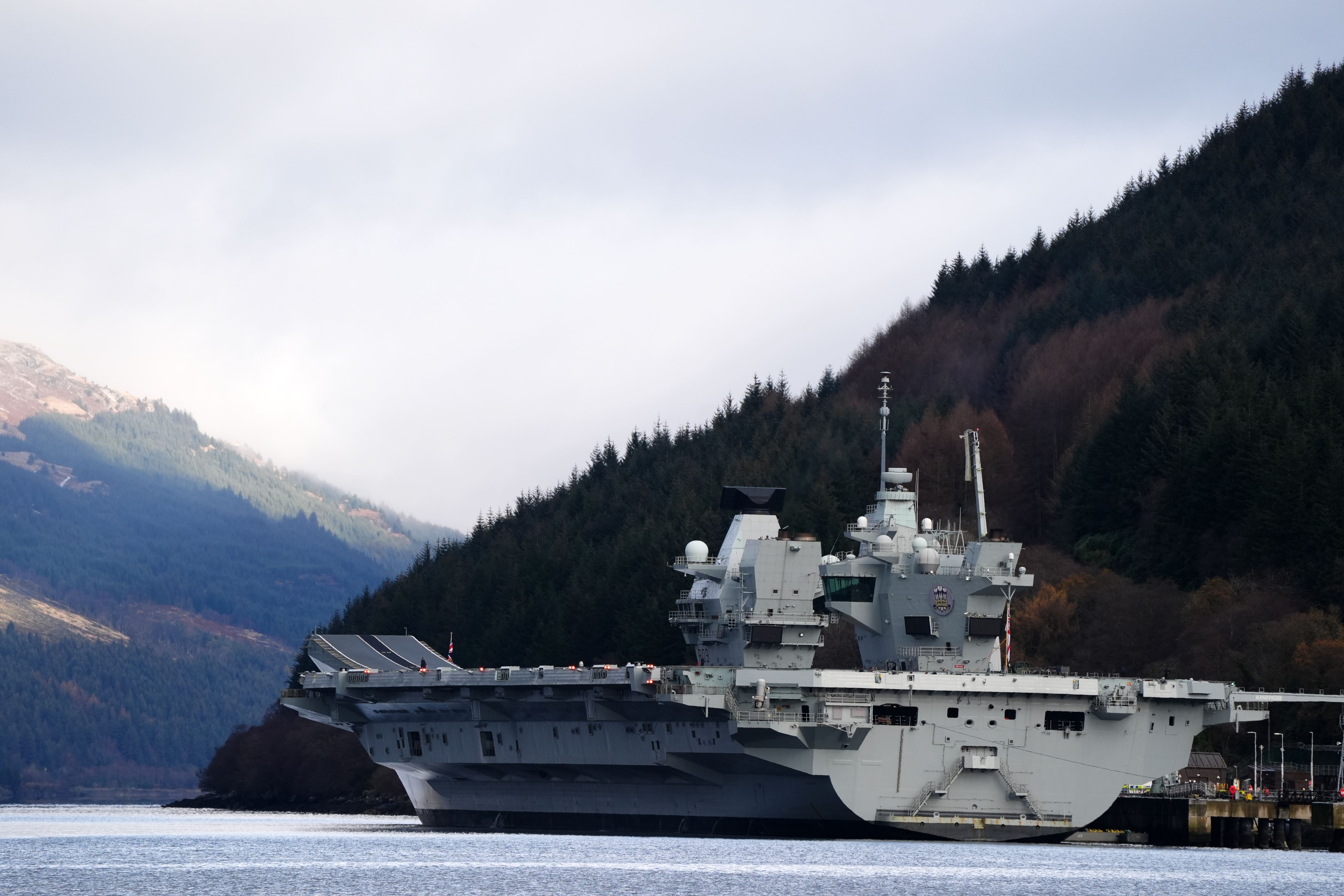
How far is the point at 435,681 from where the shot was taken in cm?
6412

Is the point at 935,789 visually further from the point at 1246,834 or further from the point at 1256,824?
the point at 1256,824

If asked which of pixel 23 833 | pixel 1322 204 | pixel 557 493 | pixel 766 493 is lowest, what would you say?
pixel 23 833

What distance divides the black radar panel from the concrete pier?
14.6 m

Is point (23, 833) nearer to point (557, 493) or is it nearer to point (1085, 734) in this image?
point (1085, 734)

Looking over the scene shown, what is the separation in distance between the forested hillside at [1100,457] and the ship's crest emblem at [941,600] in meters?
15.4

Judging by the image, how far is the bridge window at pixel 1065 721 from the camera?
189 ft

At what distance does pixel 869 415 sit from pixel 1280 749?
64355mm

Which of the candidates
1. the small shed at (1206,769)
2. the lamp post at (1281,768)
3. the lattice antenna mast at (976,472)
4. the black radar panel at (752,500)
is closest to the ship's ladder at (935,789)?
the lattice antenna mast at (976,472)

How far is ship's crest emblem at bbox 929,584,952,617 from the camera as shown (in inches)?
2406

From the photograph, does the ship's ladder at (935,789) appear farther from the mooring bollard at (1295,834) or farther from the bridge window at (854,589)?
the mooring bollard at (1295,834)

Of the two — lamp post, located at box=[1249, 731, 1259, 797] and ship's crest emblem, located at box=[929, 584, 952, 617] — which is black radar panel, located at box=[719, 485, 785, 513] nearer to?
ship's crest emblem, located at box=[929, 584, 952, 617]

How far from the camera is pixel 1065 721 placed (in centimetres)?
5788

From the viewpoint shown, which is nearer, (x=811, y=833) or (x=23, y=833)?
(x=811, y=833)

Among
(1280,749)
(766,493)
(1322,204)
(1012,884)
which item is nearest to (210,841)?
(766,493)
